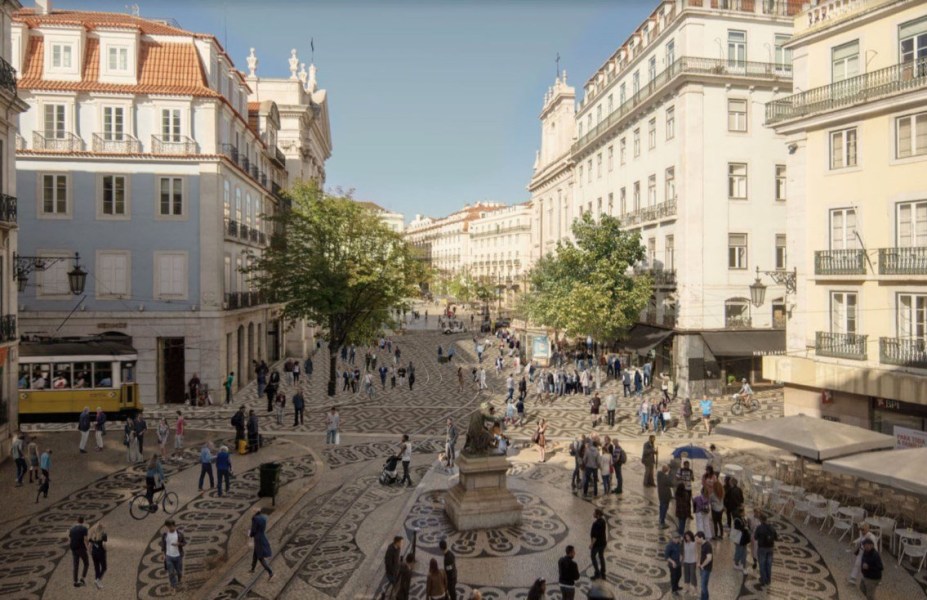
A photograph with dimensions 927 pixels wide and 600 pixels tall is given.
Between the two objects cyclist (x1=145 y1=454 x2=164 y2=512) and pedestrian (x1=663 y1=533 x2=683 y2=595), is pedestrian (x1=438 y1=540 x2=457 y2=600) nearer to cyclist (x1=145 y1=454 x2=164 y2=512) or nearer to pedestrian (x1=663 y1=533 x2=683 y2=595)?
pedestrian (x1=663 y1=533 x2=683 y2=595)

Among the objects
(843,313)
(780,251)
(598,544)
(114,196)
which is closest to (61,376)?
(114,196)

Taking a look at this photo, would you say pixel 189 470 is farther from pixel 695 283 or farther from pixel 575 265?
pixel 695 283

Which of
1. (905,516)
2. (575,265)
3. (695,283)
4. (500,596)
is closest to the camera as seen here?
(500,596)

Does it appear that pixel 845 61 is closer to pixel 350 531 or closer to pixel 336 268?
pixel 350 531

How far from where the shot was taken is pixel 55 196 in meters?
28.7

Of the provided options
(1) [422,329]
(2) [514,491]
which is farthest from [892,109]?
(1) [422,329]

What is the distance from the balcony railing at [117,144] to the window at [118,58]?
10.1 ft

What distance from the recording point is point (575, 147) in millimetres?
48844

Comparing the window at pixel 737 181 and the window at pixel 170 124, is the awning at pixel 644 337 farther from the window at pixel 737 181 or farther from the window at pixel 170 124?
the window at pixel 170 124

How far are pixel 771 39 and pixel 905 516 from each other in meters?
26.2

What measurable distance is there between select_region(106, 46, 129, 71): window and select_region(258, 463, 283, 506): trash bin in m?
21.9

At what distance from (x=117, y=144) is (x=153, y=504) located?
64.0ft

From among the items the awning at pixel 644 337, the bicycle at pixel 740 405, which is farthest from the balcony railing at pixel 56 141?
the bicycle at pixel 740 405

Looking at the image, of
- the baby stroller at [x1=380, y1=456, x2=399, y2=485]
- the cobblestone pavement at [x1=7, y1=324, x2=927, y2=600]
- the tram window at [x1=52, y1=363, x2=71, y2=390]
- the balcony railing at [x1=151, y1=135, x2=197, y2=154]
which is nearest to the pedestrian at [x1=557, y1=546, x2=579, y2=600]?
the cobblestone pavement at [x1=7, y1=324, x2=927, y2=600]
